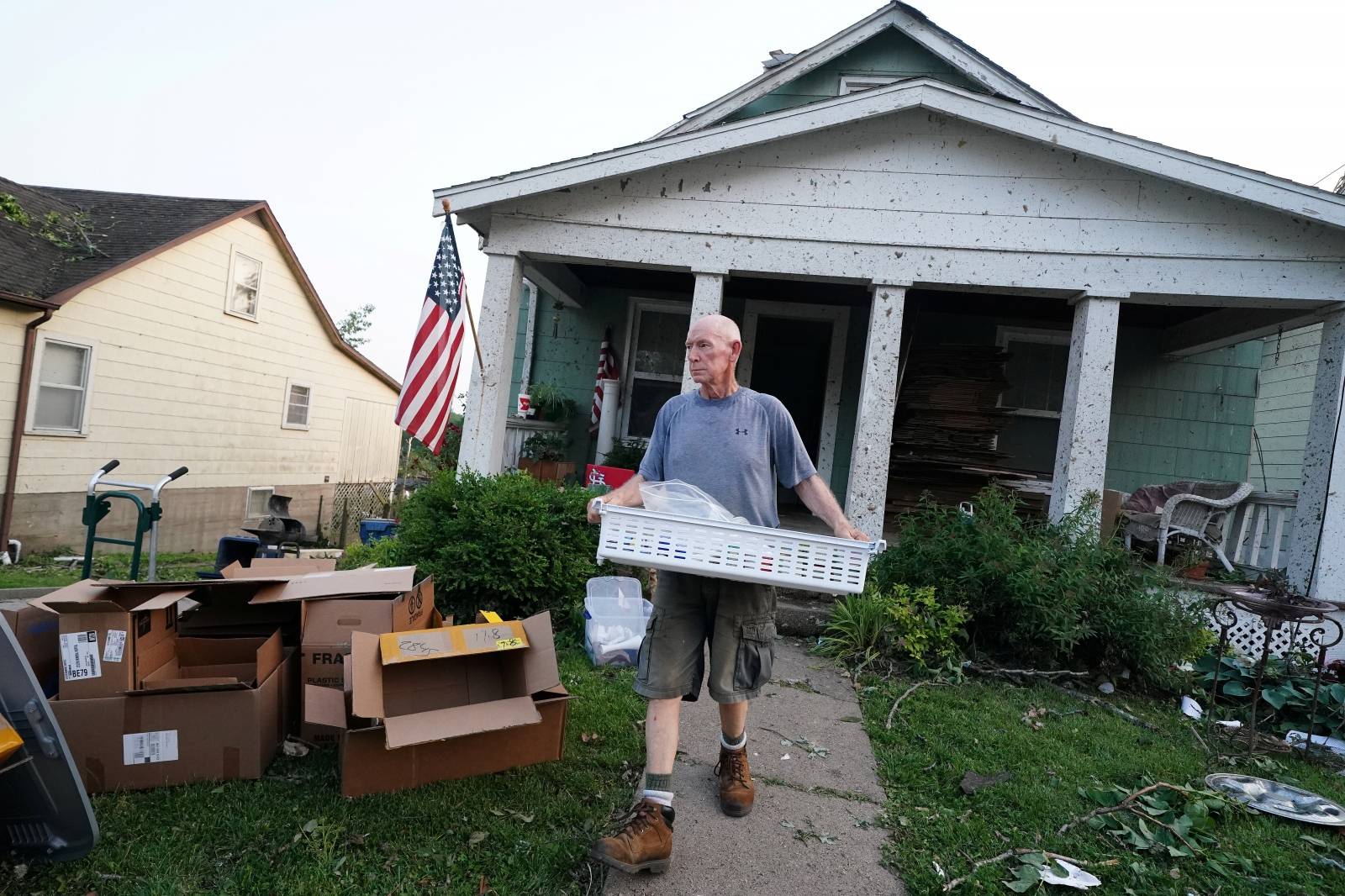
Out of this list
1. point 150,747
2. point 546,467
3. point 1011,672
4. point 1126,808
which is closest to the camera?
point 150,747

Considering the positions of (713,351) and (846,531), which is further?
(713,351)

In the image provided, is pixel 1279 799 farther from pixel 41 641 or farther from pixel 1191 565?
pixel 41 641

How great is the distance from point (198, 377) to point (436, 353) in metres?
10.2

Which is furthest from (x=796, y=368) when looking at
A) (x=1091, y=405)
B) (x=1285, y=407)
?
(x=1285, y=407)

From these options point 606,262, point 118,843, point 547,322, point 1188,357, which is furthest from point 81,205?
point 1188,357

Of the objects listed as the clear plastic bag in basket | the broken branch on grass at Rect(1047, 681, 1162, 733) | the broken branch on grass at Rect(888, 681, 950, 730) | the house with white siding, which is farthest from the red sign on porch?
the clear plastic bag in basket

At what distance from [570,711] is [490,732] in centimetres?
74

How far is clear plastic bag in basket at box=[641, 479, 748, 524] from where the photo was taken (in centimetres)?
242

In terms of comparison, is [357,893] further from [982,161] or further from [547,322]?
[547,322]

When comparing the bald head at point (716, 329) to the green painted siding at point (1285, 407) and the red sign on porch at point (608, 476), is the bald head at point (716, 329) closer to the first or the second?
the red sign on porch at point (608, 476)

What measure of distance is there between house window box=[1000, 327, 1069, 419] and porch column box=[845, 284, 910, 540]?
3.05 metres

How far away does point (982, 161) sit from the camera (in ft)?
19.2

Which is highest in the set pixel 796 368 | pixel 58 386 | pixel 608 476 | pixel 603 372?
pixel 796 368

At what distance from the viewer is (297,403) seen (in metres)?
15.9
